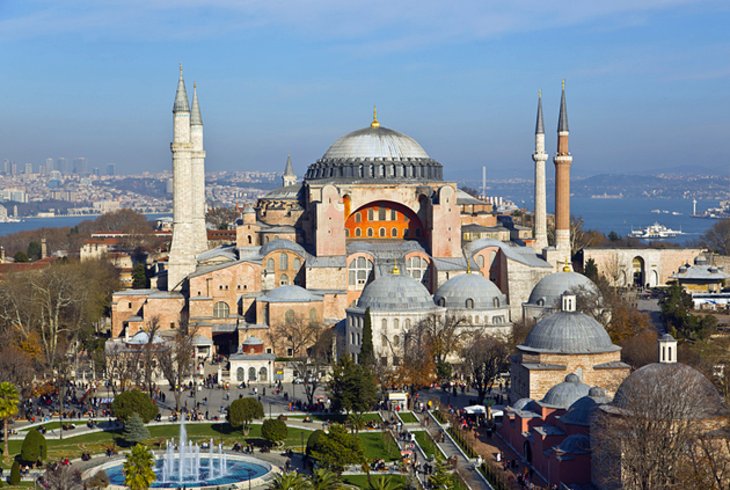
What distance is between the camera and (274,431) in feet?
93.8

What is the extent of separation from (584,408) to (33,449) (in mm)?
12476

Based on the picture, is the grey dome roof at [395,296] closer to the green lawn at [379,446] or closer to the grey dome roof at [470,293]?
the grey dome roof at [470,293]

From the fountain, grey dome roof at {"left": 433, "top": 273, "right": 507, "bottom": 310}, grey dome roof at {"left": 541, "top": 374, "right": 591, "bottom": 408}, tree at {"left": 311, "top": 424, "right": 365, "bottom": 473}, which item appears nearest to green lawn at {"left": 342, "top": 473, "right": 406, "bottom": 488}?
tree at {"left": 311, "top": 424, "right": 365, "bottom": 473}

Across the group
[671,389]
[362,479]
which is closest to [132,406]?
[362,479]

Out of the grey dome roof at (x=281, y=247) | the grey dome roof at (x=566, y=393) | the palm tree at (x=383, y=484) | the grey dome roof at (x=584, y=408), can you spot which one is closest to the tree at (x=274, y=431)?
the palm tree at (x=383, y=484)

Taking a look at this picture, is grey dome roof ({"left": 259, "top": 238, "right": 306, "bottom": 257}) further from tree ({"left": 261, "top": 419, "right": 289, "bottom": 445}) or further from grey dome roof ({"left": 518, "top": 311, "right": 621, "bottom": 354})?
tree ({"left": 261, "top": 419, "right": 289, "bottom": 445})

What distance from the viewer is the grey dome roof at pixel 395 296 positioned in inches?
1539

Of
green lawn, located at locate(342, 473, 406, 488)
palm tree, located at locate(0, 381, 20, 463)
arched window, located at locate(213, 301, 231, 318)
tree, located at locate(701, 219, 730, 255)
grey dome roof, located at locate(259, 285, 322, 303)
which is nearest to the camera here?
green lawn, located at locate(342, 473, 406, 488)

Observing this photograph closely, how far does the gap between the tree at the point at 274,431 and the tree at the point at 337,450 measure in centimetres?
243

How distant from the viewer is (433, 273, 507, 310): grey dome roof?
40.5m

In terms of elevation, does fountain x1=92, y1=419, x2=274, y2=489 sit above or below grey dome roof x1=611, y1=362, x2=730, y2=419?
below

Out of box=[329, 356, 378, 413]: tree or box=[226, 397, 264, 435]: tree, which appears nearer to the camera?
box=[226, 397, 264, 435]: tree

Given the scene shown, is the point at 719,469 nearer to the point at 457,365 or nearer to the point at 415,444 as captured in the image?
the point at 415,444

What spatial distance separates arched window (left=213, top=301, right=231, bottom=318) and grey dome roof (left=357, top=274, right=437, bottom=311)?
558 cm
